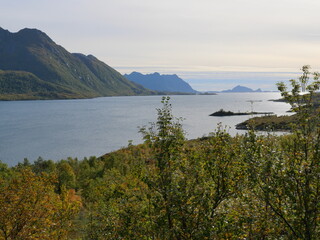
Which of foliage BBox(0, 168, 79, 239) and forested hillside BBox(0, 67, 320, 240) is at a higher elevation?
forested hillside BBox(0, 67, 320, 240)

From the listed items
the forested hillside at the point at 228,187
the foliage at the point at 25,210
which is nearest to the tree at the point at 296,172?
the forested hillside at the point at 228,187

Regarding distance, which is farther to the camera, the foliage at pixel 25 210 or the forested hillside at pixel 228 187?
the foliage at pixel 25 210

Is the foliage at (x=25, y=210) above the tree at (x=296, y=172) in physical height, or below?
below

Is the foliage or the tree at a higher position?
the tree

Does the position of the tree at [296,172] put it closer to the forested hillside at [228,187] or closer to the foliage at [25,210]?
the forested hillside at [228,187]

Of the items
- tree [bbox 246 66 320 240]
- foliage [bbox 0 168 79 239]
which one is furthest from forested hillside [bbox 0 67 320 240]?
foliage [bbox 0 168 79 239]

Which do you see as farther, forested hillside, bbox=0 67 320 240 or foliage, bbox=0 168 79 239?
foliage, bbox=0 168 79 239

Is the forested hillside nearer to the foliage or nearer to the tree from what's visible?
the tree

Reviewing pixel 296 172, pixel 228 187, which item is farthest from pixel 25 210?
pixel 296 172

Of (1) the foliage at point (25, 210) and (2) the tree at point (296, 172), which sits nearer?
(2) the tree at point (296, 172)

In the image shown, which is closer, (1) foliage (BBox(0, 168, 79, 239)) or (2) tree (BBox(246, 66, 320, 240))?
(2) tree (BBox(246, 66, 320, 240))

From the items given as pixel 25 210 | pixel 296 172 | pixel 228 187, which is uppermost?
pixel 296 172

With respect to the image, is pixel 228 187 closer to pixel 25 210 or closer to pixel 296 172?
pixel 296 172

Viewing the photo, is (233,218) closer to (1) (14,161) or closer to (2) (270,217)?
(2) (270,217)
